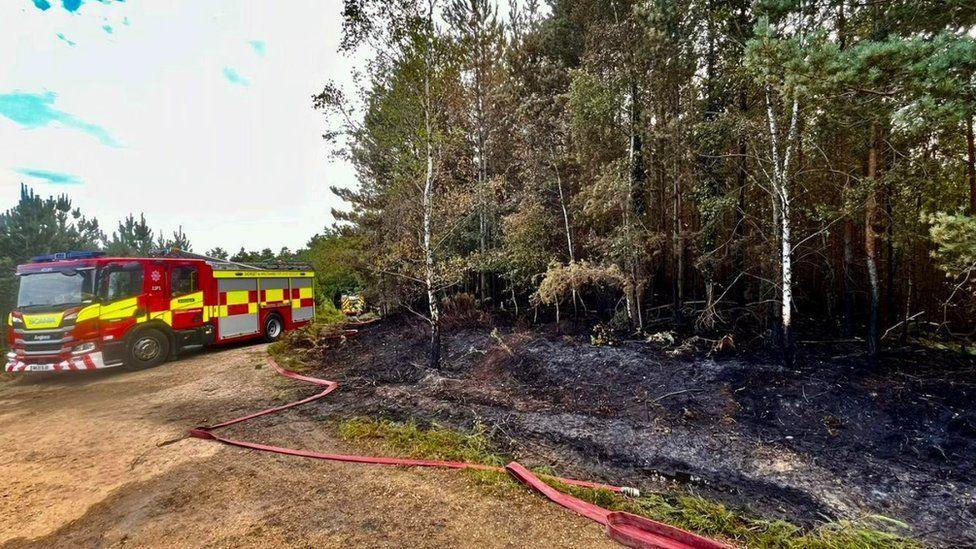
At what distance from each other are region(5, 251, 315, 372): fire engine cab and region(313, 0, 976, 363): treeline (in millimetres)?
4548

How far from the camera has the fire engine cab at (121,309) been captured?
693 cm

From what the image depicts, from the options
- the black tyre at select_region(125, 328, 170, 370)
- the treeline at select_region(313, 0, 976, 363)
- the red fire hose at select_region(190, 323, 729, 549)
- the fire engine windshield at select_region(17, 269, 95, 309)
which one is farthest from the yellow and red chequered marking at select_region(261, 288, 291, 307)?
the red fire hose at select_region(190, 323, 729, 549)

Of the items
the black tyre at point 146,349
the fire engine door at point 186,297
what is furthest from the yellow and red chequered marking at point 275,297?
the black tyre at point 146,349

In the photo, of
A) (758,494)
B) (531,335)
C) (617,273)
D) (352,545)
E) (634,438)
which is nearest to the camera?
(352,545)

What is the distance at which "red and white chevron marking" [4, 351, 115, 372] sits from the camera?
688 centimetres

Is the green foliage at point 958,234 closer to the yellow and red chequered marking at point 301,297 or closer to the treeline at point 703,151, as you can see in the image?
the treeline at point 703,151

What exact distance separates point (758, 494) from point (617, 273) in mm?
4409

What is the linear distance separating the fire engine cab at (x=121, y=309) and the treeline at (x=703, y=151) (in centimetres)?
455

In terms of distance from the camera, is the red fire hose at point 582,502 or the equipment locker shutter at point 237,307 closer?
the red fire hose at point 582,502

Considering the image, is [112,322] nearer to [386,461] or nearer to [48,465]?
[48,465]

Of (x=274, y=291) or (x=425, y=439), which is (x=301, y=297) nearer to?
(x=274, y=291)

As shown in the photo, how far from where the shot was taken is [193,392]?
6000 millimetres

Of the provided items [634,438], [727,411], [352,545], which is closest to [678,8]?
[727,411]

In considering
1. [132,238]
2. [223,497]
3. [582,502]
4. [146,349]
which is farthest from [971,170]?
[132,238]
